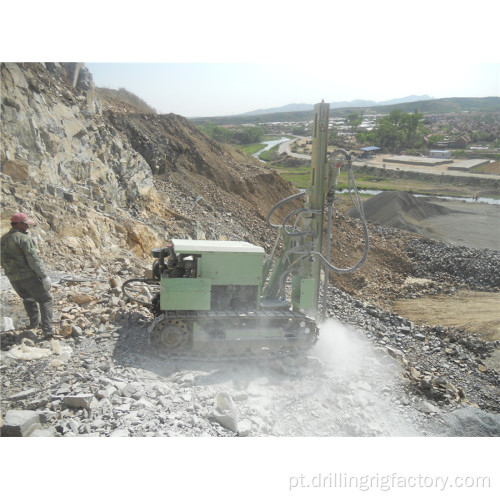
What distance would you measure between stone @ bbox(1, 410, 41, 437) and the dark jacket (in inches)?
83.8

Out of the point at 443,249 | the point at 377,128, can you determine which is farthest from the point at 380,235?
the point at 377,128

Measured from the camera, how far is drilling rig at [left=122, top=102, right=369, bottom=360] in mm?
6262

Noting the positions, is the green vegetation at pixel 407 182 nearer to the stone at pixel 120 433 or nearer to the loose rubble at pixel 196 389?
the loose rubble at pixel 196 389

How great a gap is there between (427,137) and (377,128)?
798 centimetres

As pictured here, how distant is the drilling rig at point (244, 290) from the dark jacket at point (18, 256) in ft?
5.23

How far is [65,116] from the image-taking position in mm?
10039

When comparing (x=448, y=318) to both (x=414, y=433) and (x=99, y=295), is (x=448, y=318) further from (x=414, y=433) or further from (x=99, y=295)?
(x=99, y=295)

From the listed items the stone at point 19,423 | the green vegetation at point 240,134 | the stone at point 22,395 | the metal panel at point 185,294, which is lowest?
the stone at point 22,395

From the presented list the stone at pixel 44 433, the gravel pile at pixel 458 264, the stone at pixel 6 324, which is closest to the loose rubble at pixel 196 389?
the stone at pixel 44 433

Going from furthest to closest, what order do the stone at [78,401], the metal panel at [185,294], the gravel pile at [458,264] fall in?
the gravel pile at [458,264], the metal panel at [185,294], the stone at [78,401]

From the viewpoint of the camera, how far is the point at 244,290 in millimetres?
6633

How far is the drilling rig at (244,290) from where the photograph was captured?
6262mm

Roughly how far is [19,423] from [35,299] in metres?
2.22

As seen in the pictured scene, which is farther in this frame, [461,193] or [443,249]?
[461,193]
